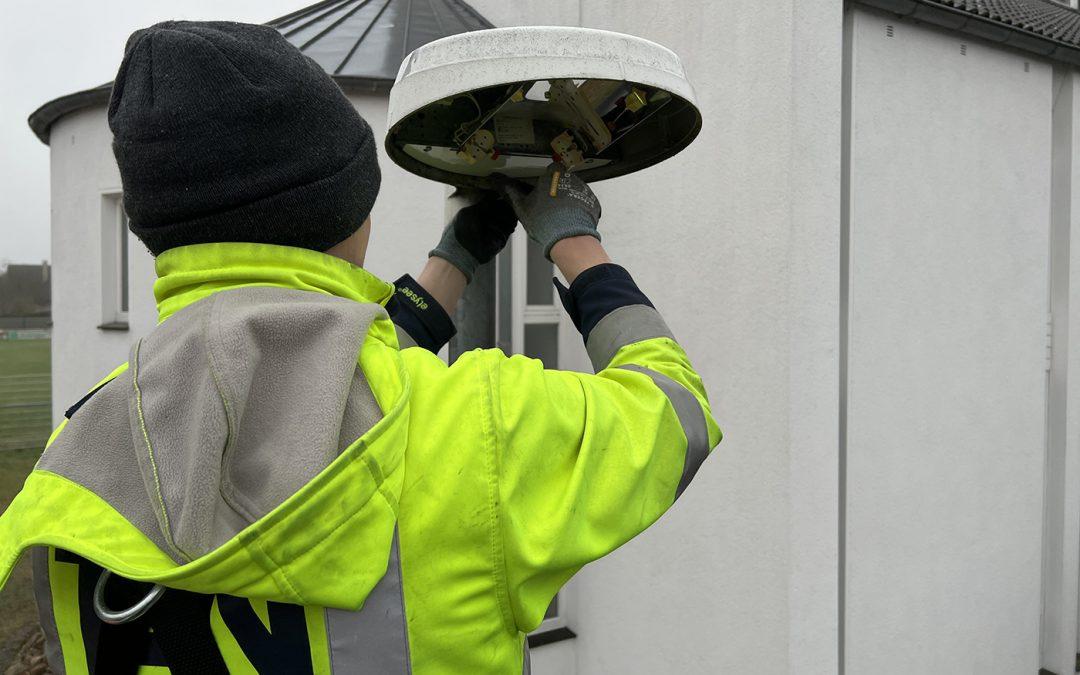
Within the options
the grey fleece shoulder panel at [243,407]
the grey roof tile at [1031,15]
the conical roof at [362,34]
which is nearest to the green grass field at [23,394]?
the conical roof at [362,34]

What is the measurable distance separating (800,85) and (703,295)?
98 centimetres

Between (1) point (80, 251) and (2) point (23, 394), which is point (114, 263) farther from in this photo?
(2) point (23, 394)

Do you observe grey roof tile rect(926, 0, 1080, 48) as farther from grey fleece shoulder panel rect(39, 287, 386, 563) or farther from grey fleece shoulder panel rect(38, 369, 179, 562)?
grey fleece shoulder panel rect(38, 369, 179, 562)

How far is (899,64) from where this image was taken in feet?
10.5

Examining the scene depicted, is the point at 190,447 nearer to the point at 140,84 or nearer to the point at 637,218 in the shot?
the point at 140,84

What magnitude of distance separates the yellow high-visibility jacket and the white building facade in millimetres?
2093

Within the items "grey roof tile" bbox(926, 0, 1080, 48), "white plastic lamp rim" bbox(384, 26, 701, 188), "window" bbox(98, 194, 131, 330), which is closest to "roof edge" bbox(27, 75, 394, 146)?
"window" bbox(98, 194, 131, 330)

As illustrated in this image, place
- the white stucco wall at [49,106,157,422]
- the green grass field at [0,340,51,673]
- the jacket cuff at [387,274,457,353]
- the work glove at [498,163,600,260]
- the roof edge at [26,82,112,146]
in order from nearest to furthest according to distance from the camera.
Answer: the work glove at [498,163,600,260] → the jacket cuff at [387,274,457,353] → the roof edge at [26,82,112,146] → the white stucco wall at [49,106,157,422] → the green grass field at [0,340,51,673]

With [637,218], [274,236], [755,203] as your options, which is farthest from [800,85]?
[274,236]

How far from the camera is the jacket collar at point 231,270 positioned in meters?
1.04

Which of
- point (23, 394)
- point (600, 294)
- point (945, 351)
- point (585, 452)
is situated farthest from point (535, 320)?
point (23, 394)

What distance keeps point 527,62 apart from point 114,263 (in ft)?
22.8

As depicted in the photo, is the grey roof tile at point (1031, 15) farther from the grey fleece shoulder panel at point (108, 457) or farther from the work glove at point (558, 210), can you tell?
the grey fleece shoulder panel at point (108, 457)

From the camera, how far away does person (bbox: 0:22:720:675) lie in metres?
0.87
